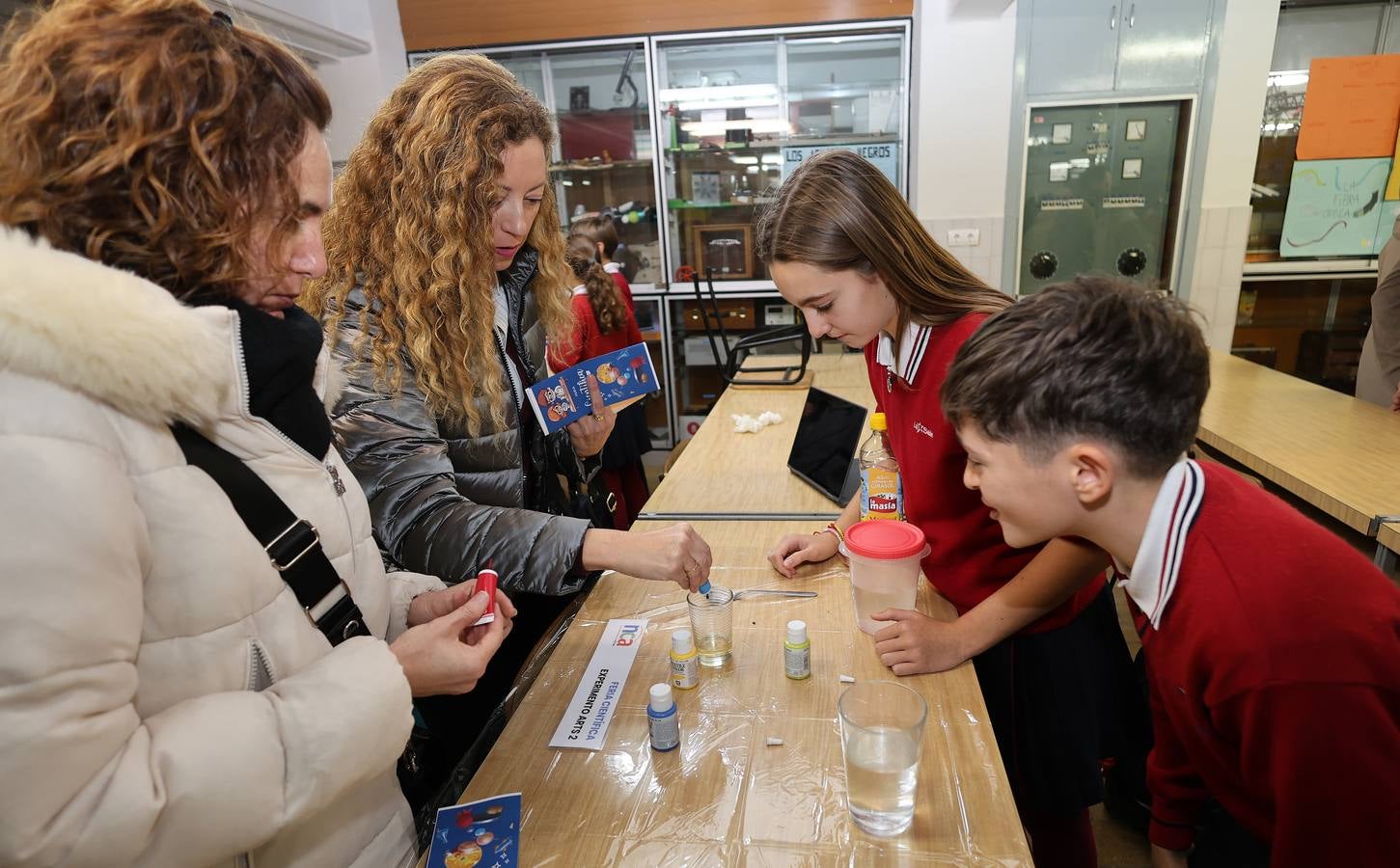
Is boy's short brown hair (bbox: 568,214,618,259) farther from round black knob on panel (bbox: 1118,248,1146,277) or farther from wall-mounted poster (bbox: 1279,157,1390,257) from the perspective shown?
wall-mounted poster (bbox: 1279,157,1390,257)

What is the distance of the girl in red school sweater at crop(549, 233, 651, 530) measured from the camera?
119 inches

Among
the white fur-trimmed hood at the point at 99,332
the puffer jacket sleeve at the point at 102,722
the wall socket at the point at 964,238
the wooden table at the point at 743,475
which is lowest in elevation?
the wooden table at the point at 743,475

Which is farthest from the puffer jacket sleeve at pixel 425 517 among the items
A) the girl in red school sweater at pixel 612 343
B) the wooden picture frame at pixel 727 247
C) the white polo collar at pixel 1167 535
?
the wooden picture frame at pixel 727 247

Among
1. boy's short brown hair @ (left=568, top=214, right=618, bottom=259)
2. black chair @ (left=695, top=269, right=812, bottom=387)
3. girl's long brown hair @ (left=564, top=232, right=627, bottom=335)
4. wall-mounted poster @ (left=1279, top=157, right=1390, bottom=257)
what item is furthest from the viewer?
wall-mounted poster @ (left=1279, top=157, right=1390, bottom=257)

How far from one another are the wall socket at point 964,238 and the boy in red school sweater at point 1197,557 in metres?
3.14

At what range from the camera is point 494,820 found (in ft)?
2.72

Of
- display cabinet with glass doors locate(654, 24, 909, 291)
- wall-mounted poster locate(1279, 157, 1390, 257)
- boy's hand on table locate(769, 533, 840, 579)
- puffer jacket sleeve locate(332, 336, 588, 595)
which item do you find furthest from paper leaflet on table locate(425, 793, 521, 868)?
wall-mounted poster locate(1279, 157, 1390, 257)

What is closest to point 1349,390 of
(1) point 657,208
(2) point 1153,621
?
(1) point 657,208

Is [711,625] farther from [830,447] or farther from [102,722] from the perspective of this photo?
[830,447]

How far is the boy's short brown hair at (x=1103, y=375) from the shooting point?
0.88 m

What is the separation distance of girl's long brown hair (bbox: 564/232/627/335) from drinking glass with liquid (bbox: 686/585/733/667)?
2.26 m

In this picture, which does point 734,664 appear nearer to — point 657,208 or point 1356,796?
point 1356,796

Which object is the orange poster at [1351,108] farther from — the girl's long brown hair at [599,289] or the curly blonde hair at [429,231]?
the curly blonde hair at [429,231]

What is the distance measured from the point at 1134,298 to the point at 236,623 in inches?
41.0
